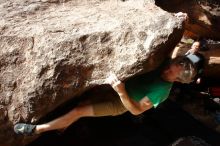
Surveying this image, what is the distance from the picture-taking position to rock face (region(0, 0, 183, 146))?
190 inches

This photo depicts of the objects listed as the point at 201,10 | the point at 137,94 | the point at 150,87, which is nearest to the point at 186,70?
the point at 150,87

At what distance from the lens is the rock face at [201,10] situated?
7.91 meters

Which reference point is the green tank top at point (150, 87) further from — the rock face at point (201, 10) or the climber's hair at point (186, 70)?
the rock face at point (201, 10)

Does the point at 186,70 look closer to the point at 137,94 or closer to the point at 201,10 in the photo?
the point at 137,94

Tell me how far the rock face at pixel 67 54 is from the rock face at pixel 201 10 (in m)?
2.84

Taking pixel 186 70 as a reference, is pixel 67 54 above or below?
above

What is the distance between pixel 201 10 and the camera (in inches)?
314

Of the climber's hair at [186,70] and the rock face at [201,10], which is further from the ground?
the climber's hair at [186,70]

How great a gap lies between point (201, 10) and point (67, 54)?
412cm

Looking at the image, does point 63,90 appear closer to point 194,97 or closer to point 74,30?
point 74,30

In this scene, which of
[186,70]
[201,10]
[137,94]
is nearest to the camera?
[186,70]

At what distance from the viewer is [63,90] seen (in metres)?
4.95

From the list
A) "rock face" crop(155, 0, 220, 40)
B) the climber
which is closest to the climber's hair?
the climber

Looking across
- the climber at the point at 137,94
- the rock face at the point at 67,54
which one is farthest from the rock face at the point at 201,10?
the climber at the point at 137,94
